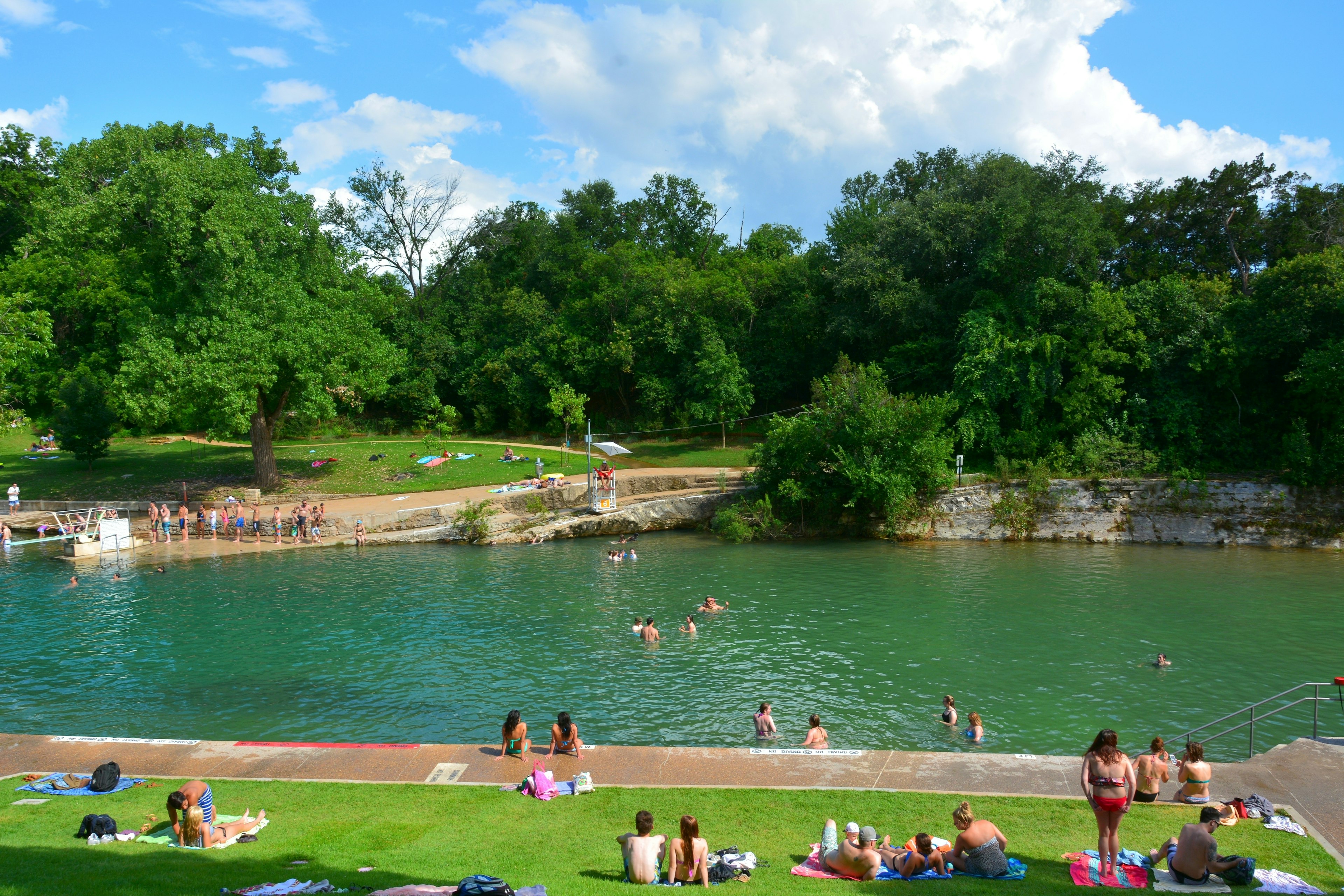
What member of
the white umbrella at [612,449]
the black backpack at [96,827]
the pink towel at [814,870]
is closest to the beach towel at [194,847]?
the black backpack at [96,827]

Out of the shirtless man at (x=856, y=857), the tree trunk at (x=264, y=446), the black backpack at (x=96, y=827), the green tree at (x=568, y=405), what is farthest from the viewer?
the green tree at (x=568, y=405)

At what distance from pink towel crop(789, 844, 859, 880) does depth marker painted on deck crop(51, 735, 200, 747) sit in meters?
10.5

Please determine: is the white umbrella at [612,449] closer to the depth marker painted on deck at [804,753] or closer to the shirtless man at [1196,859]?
the depth marker painted on deck at [804,753]

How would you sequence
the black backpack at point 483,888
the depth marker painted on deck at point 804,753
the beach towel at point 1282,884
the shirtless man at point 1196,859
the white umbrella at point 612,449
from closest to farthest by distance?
the black backpack at point 483,888 → the beach towel at point 1282,884 → the shirtless man at point 1196,859 → the depth marker painted on deck at point 804,753 → the white umbrella at point 612,449

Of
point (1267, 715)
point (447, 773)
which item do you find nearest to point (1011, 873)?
point (447, 773)

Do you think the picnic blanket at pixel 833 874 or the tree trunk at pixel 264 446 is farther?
the tree trunk at pixel 264 446

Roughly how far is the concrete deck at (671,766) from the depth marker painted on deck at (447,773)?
0.7 inches

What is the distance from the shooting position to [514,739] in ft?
43.3

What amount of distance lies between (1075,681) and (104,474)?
45581 millimetres

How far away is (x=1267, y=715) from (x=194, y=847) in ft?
53.9

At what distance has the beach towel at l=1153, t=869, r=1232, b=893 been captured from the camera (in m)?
8.09

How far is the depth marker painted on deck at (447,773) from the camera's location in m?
12.2

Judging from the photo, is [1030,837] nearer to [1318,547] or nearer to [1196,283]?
[1318,547]

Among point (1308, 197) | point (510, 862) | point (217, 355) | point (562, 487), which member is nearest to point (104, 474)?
point (217, 355)
